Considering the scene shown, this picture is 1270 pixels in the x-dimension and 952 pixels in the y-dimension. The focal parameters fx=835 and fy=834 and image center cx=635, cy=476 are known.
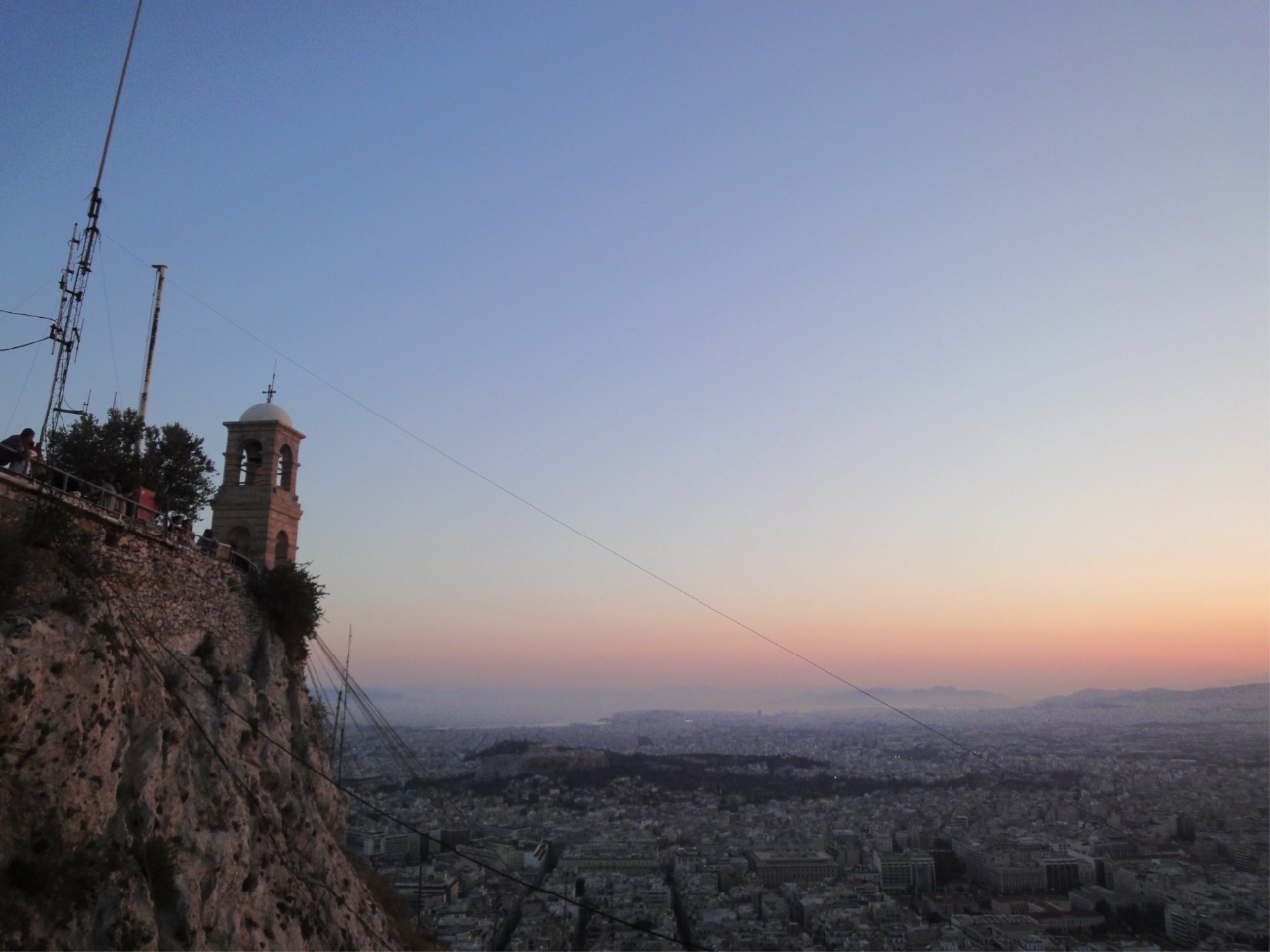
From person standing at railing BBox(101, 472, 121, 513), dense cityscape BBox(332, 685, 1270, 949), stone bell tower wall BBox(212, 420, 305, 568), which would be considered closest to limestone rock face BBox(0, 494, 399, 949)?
person standing at railing BBox(101, 472, 121, 513)

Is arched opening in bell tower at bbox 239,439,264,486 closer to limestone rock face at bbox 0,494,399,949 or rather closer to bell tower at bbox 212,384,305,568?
bell tower at bbox 212,384,305,568

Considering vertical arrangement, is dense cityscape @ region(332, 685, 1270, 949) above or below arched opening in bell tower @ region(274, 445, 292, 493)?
below

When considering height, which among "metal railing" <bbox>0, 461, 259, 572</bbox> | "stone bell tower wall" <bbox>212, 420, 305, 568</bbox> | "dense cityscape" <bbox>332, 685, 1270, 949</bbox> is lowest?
"dense cityscape" <bbox>332, 685, 1270, 949</bbox>

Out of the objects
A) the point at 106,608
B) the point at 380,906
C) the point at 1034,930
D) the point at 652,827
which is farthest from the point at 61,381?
the point at 652,827

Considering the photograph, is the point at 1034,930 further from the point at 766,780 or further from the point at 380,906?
the point at 766,780

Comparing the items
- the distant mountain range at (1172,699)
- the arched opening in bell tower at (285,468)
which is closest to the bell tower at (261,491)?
the arched opening in bell tower at (285,468)

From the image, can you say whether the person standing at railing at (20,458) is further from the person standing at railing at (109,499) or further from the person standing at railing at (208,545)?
the person standing at railing at (208,545)
